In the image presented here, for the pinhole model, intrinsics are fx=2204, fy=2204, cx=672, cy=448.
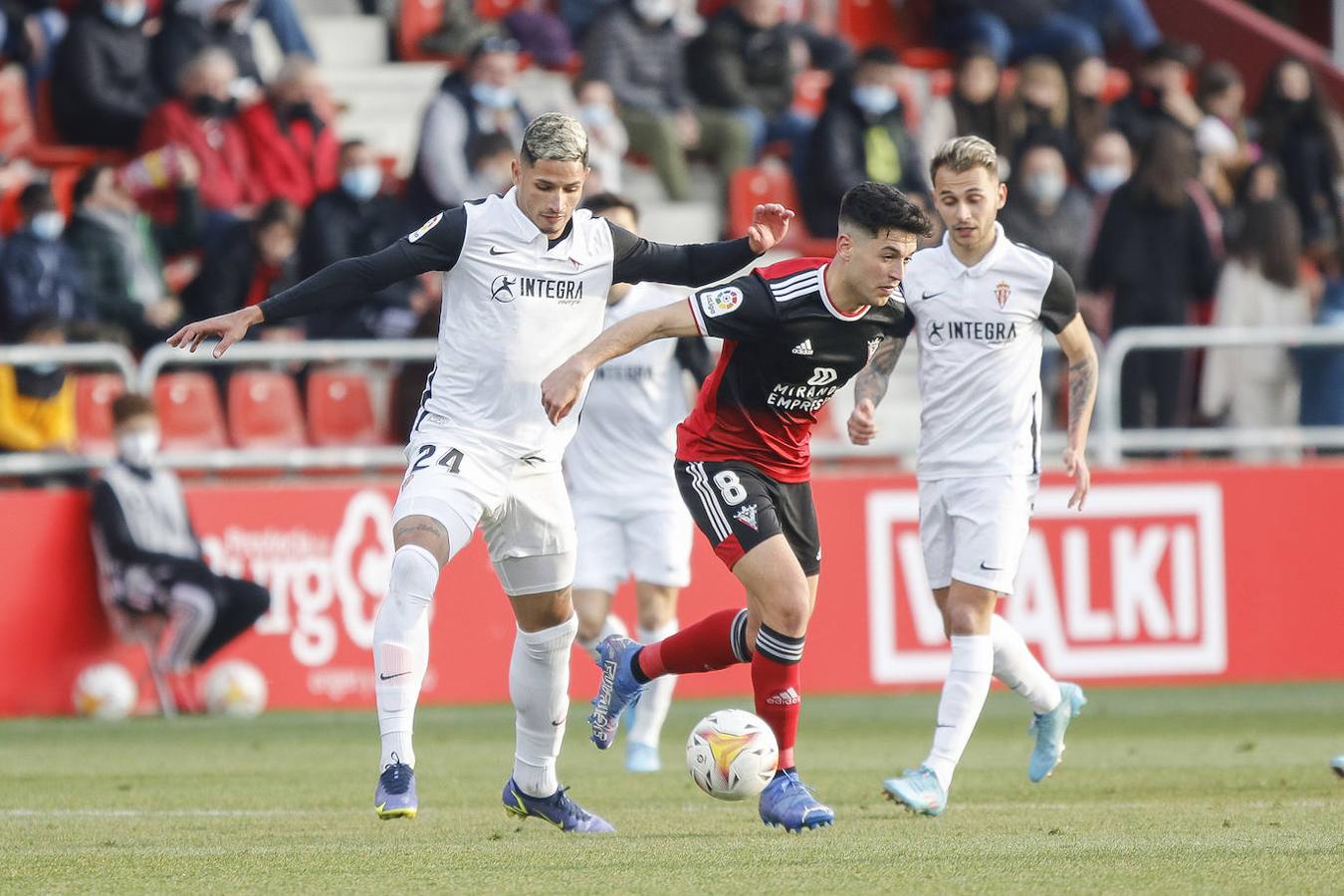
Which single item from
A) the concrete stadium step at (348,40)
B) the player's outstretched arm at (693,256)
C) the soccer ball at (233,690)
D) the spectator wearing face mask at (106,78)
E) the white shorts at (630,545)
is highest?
the concrete stadium step at (348,40)

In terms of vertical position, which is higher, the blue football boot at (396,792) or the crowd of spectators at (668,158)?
the crowd of spectators at (668,158)

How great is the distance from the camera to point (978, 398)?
8672mm

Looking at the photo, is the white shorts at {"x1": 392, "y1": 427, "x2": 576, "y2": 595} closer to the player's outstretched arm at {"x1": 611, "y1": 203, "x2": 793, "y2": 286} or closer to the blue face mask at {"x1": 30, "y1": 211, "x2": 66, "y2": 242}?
the player's outstretched arm at {"x1": 611, "y1": 203, "x2": 793, "y2": 286}

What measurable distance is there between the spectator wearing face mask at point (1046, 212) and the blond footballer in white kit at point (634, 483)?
5549mm

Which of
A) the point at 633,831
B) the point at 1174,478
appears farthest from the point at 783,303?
the point at 1174,478

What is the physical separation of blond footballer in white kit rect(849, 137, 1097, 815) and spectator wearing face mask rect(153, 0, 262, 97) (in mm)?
8469

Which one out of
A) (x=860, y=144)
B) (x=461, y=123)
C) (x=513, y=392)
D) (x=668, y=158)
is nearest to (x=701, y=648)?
(x=513, y=392)

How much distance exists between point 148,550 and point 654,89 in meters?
Result: 6.48

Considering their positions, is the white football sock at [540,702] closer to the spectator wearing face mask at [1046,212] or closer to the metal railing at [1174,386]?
the metal railing at [1174,386]

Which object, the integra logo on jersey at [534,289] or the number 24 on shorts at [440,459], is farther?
the integra logo on jersey at [534,289]

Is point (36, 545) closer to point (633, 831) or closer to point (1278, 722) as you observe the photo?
point (633, 831)

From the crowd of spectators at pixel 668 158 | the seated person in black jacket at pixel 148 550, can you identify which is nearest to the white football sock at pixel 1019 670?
the seated person in black jacket at pixel 148 550

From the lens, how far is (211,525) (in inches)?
524

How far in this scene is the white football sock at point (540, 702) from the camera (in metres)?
7.88
